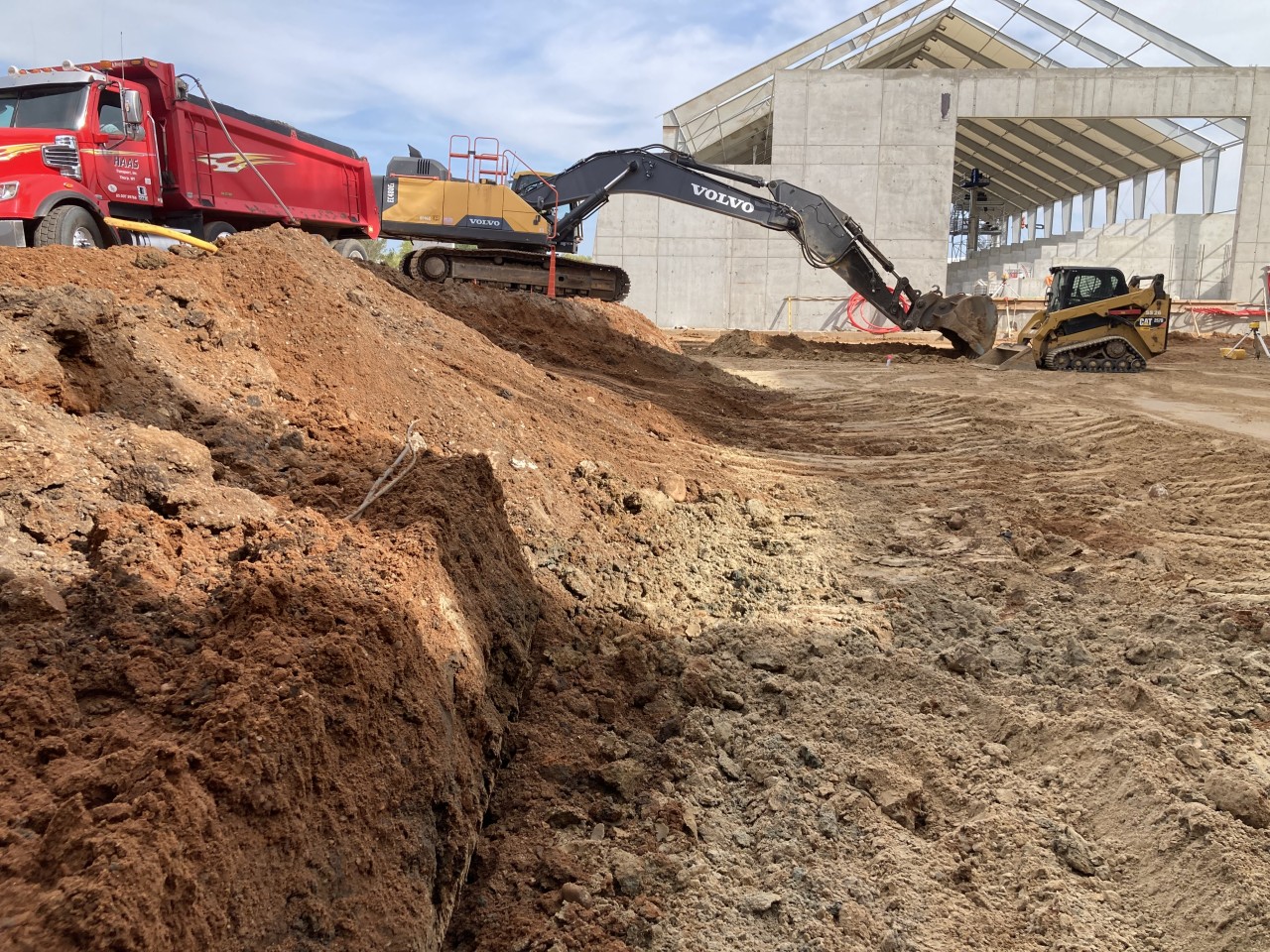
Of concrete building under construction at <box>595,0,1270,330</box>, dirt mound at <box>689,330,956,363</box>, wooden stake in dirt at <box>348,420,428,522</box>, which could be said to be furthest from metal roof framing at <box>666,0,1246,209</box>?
wooden stake in dirt at <box>348,420,428,522</box>

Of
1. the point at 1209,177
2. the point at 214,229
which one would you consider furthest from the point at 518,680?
the point at 1209,177

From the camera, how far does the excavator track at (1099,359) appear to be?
624 inches

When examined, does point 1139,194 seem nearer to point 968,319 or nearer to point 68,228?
point 968,319

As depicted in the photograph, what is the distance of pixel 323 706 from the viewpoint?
A: 231 centimetres

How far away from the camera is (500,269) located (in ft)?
49.5

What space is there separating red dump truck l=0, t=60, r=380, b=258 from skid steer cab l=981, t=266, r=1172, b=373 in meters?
12.4

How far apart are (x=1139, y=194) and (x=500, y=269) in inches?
1171

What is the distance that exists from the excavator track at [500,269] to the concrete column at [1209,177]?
940 inches

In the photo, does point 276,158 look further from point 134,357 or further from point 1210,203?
point 1210,203

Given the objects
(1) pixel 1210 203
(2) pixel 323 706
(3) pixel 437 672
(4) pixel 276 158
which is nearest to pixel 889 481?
(3) pixel 437 672

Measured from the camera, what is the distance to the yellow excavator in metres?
14.4

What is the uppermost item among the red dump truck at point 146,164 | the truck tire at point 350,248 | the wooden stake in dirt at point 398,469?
the red dump truck at point 146,164

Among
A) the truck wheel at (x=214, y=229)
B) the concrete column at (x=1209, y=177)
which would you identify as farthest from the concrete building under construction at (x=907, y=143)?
the truck wheel at (x=214, y=229)

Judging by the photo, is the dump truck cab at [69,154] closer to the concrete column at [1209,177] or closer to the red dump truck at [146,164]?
the red dump truck at [146,164]
